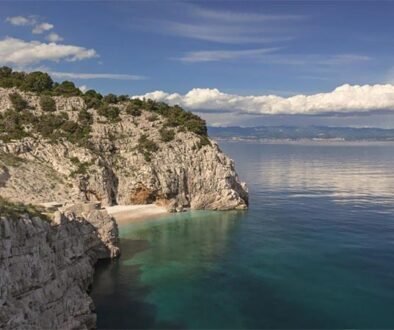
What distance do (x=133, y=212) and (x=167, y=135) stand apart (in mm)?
19141

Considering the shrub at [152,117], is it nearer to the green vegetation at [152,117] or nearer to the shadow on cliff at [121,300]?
the green vegetation at [152,117]

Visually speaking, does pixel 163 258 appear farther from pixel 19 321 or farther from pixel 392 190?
pixel 392 190

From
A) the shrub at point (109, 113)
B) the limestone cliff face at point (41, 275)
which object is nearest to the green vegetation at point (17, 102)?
the shrub at point (109, 113)

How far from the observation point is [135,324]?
3447 cm

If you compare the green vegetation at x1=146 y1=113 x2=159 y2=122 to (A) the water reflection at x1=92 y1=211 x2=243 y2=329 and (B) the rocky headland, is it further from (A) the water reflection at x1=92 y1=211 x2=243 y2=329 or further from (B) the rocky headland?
(A) the water reflection at x1=92 y1=211 x2=243 y2=329

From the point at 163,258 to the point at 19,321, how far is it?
27540 millimetres

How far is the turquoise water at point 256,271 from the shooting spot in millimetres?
35750

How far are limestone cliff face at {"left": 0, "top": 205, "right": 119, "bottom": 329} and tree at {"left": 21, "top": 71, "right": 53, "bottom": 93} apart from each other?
187 ft

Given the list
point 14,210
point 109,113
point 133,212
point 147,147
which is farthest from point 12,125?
point 14,210

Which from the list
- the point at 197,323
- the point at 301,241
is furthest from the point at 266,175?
the point at 197,323

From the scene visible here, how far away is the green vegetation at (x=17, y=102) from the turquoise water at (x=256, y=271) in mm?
33776

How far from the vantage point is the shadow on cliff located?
34562 millimetres

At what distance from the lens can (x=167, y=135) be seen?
8619 centimetres

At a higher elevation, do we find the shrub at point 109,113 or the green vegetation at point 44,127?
the shrub at point 109,113
